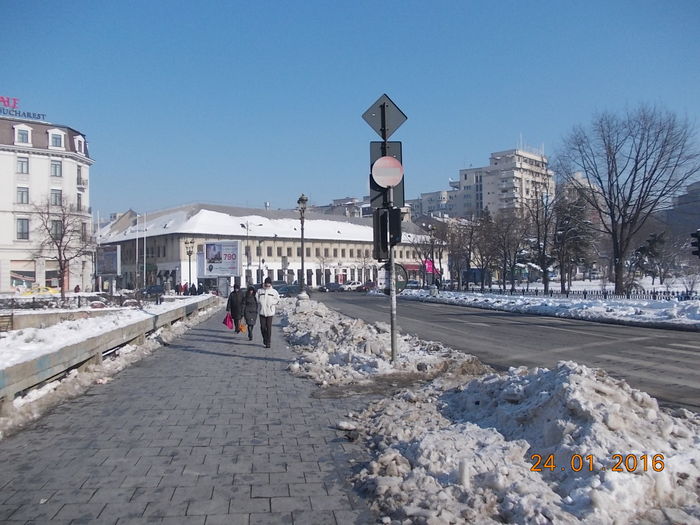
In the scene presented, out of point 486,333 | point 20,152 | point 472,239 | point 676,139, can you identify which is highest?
point 20,152

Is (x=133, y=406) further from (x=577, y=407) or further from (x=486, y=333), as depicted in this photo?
(x=486, y=333)

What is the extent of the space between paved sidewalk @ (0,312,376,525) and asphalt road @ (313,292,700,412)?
492 centimetres

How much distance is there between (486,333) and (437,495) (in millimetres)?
16197

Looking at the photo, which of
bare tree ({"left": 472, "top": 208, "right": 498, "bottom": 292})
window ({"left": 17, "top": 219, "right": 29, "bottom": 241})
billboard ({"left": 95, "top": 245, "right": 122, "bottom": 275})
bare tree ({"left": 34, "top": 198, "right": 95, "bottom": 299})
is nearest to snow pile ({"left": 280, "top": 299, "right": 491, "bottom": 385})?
billboard ({"left": 95, "top": 245, "right": 122, "bottom": 275})

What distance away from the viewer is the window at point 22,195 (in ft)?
203

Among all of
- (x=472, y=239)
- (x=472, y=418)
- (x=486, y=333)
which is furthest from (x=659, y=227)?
Result: (x=472, y=418)

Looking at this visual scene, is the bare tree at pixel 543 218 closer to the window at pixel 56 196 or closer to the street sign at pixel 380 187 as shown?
the street sign at pixel 380 187

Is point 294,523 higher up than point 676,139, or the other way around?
point 676,139

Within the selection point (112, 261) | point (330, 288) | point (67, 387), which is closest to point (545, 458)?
point (67, 387)

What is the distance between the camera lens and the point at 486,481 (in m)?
4.40

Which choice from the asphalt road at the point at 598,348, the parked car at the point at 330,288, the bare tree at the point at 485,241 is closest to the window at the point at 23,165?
the parked car at the point at 330,288

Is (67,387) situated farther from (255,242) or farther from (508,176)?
(508,176)

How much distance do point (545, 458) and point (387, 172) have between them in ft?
20.7
